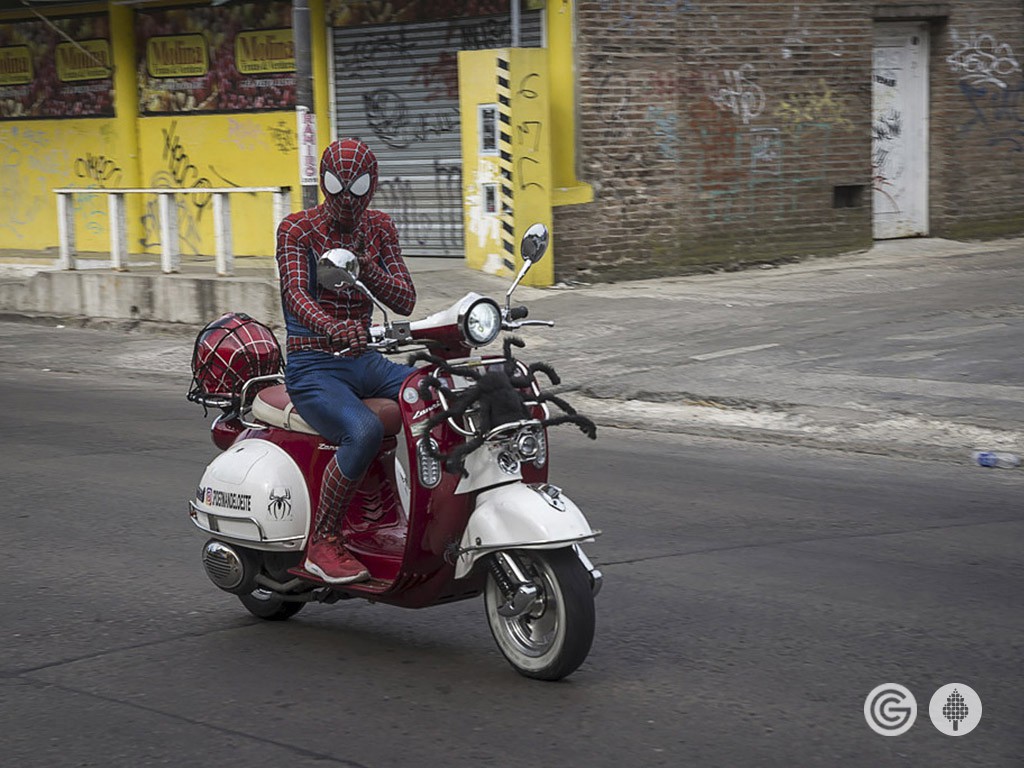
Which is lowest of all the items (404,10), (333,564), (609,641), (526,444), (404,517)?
(609,641)

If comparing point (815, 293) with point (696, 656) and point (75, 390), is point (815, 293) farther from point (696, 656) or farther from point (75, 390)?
point (696, 656)

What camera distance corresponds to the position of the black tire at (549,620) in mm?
4797

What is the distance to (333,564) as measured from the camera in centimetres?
544

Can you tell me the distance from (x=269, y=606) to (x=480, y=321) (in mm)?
1745

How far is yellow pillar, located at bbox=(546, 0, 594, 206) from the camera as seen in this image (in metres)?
16.6

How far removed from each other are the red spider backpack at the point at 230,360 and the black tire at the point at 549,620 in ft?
5.13

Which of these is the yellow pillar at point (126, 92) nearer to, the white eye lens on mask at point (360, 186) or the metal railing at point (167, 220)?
the metal railing at point (167, 220)

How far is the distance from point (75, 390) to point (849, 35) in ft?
35.4

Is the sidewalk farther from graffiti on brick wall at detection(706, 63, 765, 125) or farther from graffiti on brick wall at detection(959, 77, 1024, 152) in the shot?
graffiti on brick wall at detection(706, 63, 765, 125)

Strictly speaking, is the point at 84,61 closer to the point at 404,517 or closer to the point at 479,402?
the point at 404,517

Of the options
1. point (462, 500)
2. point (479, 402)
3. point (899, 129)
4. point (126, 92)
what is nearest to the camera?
point (479, 402)

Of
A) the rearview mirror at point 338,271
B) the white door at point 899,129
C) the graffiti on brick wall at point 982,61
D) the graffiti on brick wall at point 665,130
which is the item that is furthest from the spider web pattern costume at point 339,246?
the graffiti on brick wall at point 982,61

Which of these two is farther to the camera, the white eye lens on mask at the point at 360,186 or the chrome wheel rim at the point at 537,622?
the white eye lens on mask at the point at 360,186

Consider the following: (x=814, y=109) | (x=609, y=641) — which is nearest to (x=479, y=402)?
(x=609, y=641)
